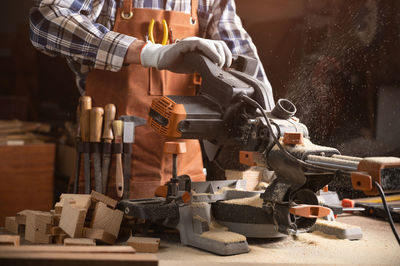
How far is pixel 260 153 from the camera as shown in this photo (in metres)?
1.53

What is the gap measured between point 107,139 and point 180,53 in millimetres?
483

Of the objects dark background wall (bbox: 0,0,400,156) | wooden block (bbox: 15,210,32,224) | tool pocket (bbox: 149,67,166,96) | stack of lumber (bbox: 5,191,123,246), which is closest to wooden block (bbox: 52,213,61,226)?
stack of lumber (bbox: 5,191,123,246)

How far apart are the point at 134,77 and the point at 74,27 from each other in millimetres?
343

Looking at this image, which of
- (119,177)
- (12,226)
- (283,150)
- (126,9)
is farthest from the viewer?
(126,9)

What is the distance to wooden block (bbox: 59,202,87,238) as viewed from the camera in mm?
1471

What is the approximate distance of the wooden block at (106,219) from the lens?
153cm

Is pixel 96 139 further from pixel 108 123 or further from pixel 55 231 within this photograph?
pixel 55 231

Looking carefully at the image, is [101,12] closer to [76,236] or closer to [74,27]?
[74,27]

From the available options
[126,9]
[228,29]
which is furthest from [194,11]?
[126,9]

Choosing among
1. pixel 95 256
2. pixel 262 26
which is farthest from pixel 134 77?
pixel 262 26

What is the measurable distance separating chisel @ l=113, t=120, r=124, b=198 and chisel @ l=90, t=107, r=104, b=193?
0.22ft

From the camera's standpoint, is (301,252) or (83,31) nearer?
(301,252)

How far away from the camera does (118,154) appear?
2.03 meters

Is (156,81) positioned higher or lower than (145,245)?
higher
